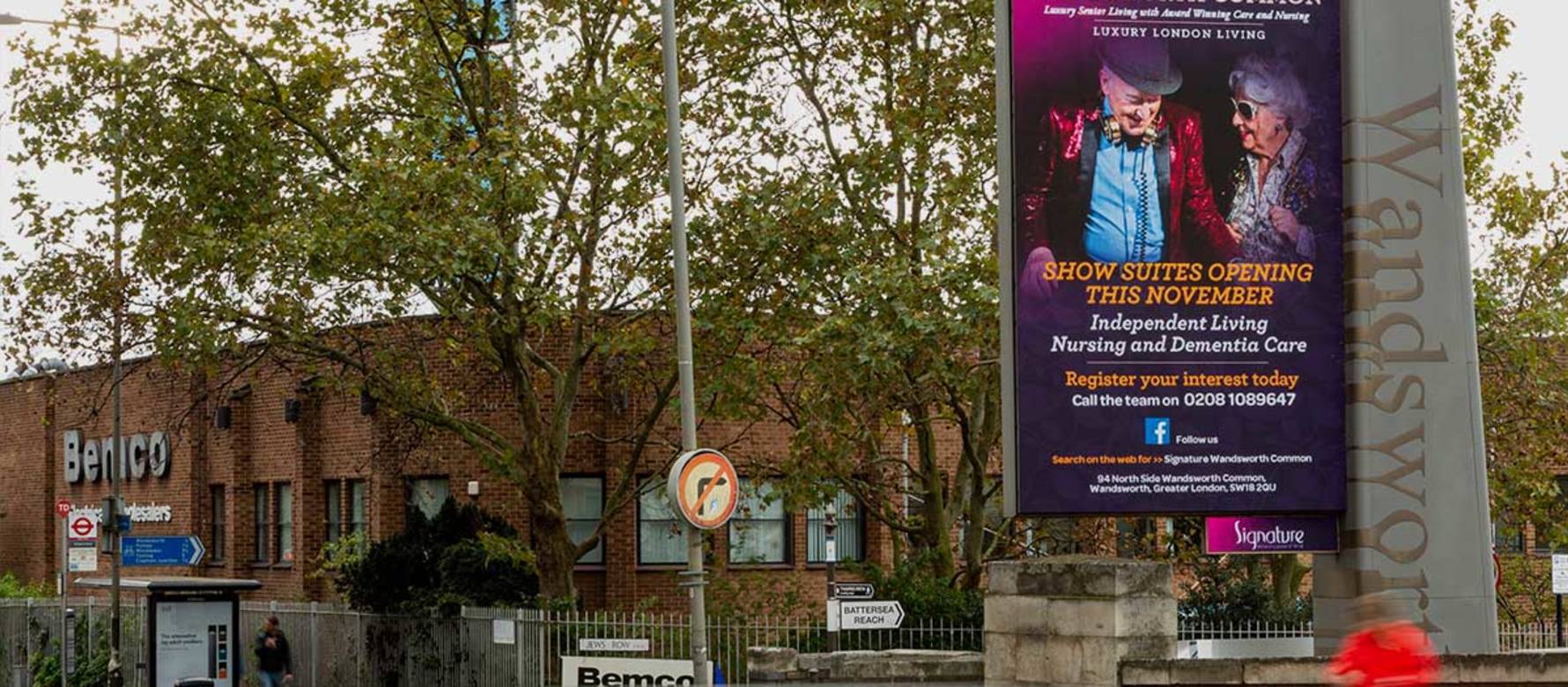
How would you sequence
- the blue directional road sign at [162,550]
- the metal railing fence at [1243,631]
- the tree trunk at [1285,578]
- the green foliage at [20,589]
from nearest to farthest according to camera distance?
1. the metal railing fence at [1243,631]
2. the tree trunk at [1285,578]
3. the blue directional road sign at [162,550]
4. the green foliage at [20,589]

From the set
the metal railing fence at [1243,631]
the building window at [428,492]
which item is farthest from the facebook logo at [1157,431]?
the building window at [428,492]

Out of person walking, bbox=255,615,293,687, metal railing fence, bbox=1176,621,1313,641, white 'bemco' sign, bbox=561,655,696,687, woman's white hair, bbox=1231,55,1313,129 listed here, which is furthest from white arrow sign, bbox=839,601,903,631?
person walking, bbox=255,615,293,687

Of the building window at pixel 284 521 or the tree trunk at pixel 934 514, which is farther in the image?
the building window at pixel 284 521

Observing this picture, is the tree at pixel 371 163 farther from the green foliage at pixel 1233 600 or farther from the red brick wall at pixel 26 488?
the red brick wall at pixel 26 488

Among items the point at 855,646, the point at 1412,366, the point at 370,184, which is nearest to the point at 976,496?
the point at 855,646

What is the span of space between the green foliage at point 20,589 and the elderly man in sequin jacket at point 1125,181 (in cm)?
3476

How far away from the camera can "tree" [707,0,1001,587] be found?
85.6ft

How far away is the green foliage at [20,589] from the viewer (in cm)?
4722

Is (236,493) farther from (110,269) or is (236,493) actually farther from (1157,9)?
(1157,9)

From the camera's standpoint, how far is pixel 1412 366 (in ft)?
54.4

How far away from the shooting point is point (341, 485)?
4031 cm

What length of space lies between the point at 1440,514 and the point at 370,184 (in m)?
14.7

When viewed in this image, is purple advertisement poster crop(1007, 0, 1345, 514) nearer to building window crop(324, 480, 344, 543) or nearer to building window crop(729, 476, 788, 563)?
building window crop(729, 476, 788, 563)

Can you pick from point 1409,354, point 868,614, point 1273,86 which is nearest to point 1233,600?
point 868,614
